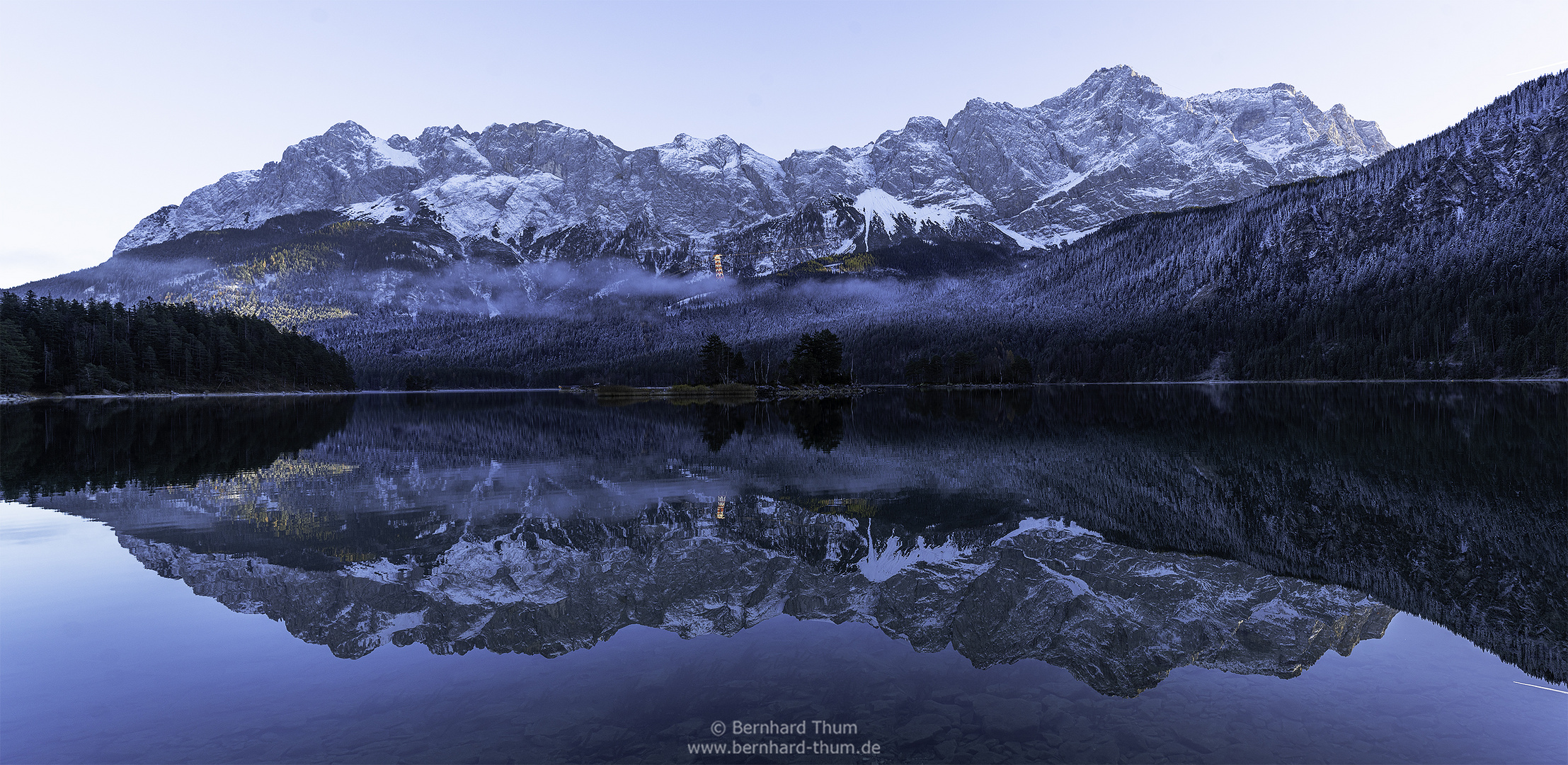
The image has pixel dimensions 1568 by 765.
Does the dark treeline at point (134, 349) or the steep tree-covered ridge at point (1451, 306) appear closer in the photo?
the dark treeline at point (134, 349)

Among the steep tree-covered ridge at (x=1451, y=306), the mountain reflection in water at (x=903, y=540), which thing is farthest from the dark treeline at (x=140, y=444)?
the steep tree-covered ridge at (x=1451, y=306)

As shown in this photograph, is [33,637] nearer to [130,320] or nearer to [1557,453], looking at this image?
[1557,453]

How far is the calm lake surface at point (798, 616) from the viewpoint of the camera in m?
7.46

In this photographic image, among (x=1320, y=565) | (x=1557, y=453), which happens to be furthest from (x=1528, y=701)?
(x=1557, y=453)

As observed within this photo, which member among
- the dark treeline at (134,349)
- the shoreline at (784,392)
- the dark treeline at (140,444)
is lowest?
the shoreline at (784,392)

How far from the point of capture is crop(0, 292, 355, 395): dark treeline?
101m

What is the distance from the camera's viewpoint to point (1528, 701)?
7.83 m

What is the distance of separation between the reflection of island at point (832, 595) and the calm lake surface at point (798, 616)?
74 mm

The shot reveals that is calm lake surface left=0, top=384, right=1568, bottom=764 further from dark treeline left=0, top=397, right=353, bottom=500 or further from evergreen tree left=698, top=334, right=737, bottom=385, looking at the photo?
evergreen tree left=698, top=334, right=737, bottom=385

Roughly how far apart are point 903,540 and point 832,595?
4168 mm

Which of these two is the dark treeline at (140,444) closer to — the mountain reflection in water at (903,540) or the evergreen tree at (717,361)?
the mountain reflection in water at (903,540)

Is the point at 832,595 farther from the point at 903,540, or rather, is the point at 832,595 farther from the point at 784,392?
the point at 784,392

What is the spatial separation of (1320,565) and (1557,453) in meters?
21.0

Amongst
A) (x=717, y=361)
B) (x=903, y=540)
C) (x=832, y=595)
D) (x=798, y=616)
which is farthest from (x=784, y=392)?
→ (x=798, y=616)
